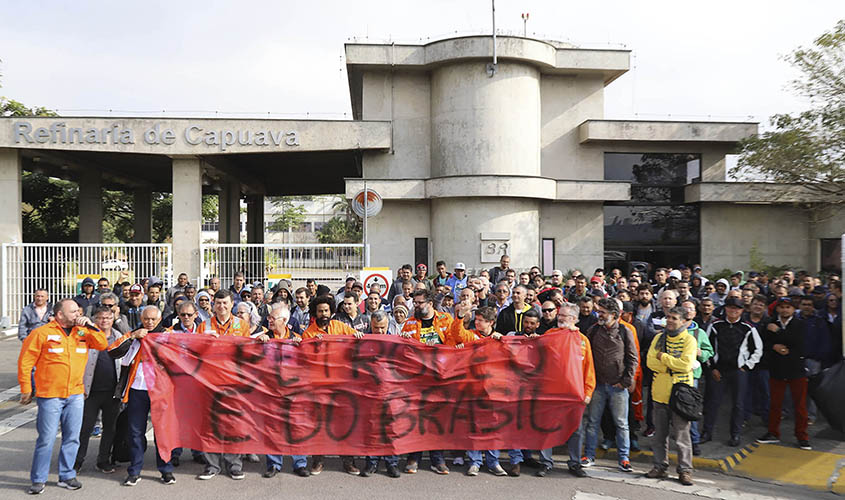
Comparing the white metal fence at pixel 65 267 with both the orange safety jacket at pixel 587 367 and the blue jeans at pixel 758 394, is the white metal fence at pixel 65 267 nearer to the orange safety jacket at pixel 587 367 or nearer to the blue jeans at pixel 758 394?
the orange safety jacket at pixel 587 367

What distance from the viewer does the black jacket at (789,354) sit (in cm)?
752

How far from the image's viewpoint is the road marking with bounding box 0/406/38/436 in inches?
315

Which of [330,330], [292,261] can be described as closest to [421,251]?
[292,261]

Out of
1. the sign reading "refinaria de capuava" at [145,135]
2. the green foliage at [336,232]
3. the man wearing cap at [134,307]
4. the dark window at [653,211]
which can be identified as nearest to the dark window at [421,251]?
the sign reading "refinaria de capuava" at [145,135]

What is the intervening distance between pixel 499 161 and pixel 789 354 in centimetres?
1203

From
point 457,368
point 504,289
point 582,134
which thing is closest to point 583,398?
point 457,368

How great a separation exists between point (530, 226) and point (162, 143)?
11.8 m

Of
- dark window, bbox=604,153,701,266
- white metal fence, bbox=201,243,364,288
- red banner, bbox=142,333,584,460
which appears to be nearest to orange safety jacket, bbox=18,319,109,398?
red banner, bbox=142,333,584,460

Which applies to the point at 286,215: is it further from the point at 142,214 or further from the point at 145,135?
the point at 145,135

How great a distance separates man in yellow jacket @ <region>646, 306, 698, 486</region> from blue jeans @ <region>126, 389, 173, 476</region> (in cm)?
529

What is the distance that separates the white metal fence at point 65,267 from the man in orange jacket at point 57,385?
A: 36.3 feet

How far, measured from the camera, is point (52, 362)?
595 centimetres

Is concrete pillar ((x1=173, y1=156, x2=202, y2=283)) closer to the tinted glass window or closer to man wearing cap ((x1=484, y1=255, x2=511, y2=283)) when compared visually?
man wearing cap ((x1=484, y1=255, x2=511, y2=283))

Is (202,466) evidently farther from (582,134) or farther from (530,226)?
(582,134)
